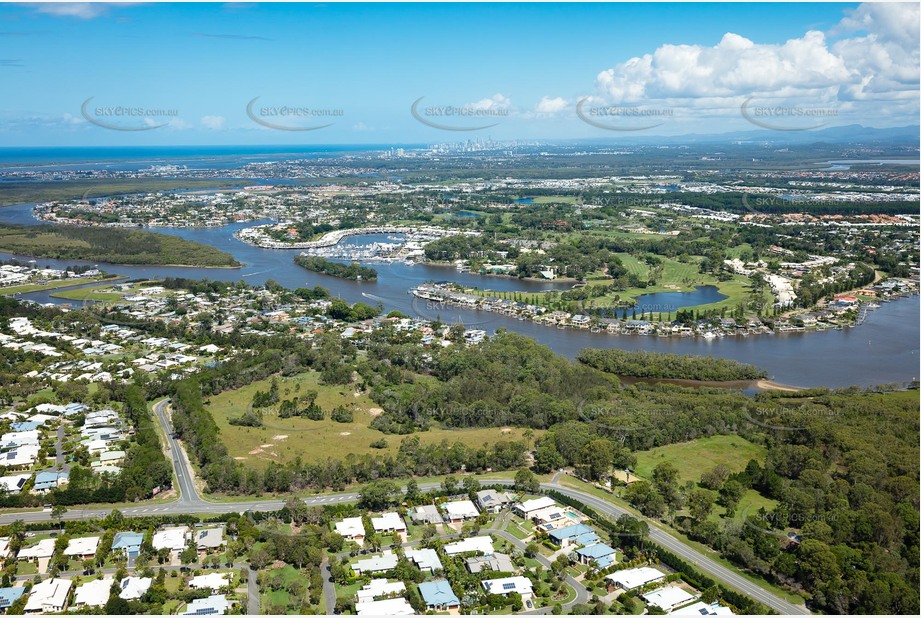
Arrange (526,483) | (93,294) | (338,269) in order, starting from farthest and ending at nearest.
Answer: (338,269)
(93,294)
(526,483)

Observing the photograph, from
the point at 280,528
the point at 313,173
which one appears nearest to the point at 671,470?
the point at 280,528

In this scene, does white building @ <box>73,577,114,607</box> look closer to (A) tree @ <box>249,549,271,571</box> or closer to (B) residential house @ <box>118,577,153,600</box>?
(B) residential house @ <box>118,577,153,600</box>

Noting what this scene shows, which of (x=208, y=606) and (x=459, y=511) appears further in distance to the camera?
(x=459, y=511)

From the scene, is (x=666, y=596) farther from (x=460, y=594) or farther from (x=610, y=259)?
(x=610, y=259)

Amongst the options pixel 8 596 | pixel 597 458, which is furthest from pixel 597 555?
pixel 8 596

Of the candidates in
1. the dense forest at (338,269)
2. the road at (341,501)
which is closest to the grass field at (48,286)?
the dense forest at (338,269)

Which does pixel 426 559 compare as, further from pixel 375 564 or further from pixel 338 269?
pixel 338 269

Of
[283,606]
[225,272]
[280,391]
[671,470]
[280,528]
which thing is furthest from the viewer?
[225,272]
